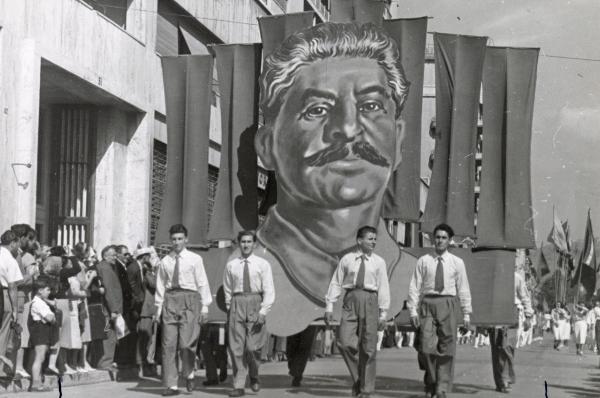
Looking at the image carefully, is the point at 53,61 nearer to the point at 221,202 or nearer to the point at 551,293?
the point at 221,202

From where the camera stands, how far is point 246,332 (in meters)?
13.7

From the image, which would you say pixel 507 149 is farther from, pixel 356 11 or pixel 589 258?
pixel 589 258

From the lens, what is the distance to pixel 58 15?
65.5ft

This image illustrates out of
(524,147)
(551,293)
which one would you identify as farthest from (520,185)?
(551,293)

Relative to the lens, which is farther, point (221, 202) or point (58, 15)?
point (58, 15)

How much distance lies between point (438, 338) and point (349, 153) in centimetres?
357

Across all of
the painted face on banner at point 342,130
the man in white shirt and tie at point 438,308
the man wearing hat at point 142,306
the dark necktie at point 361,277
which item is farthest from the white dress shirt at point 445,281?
the man wearing hat at point 142,306

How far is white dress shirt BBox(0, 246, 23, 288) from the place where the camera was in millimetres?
12859

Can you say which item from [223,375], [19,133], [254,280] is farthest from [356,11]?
[19,133]

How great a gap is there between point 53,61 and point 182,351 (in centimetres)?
793

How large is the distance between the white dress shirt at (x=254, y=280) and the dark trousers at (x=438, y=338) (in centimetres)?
197

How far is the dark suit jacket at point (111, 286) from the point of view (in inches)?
619

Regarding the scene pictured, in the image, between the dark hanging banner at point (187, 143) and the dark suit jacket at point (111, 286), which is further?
the dark hanging banner at point (187, 143)

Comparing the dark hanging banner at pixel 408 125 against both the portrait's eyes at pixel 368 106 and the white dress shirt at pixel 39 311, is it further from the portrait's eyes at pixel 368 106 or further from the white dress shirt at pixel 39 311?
the white dress shirt at pixel 39 311
